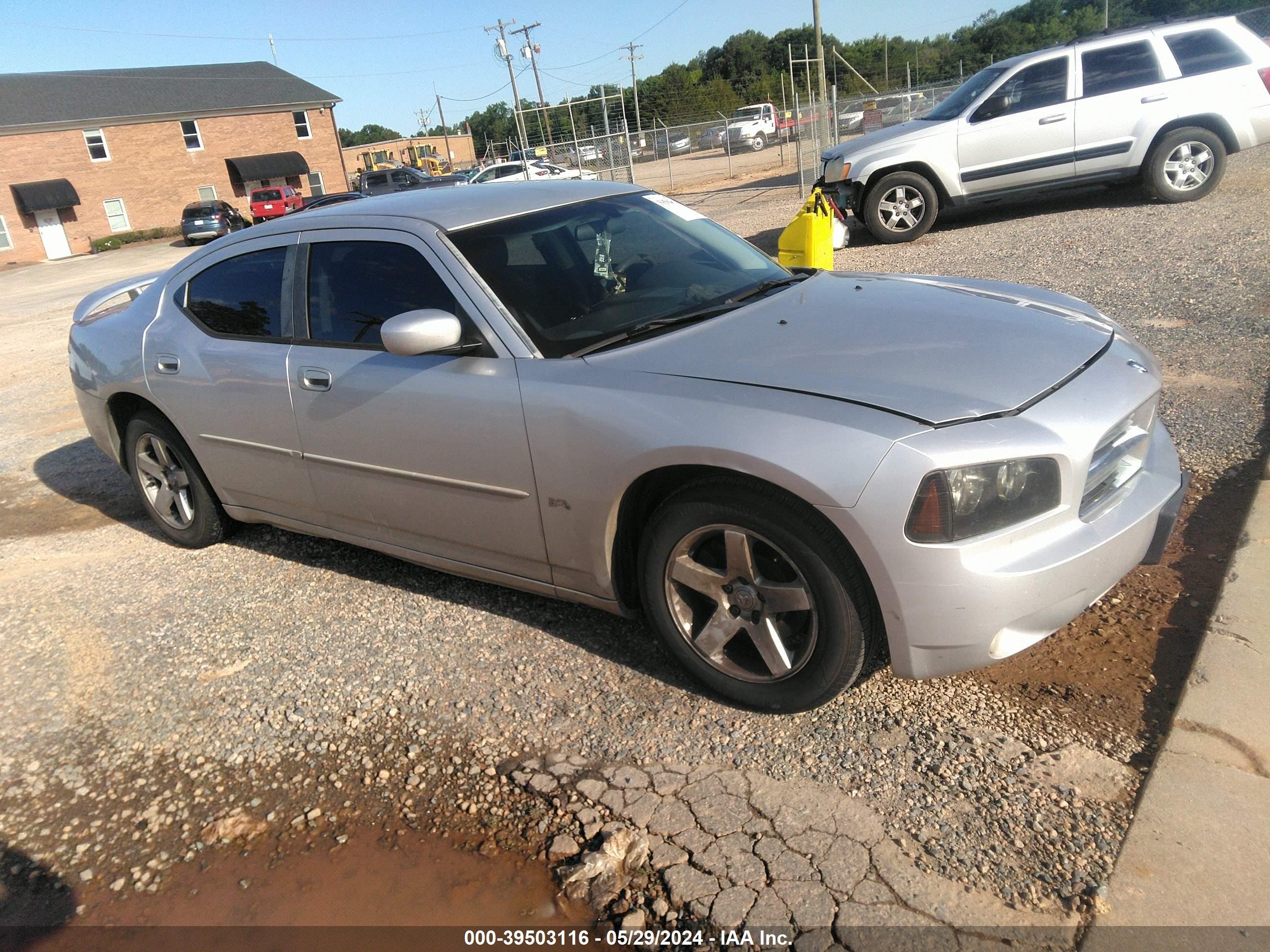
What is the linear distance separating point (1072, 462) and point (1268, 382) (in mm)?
3549

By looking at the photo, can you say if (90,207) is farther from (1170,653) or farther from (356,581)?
(1170,653)

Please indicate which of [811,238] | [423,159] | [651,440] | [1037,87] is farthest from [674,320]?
[423,159]

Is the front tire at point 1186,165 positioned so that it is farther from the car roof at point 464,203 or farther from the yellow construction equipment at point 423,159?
the yellow construction equipment at point 423,159

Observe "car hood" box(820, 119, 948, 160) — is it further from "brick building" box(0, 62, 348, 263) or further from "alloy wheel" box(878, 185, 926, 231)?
"brick building" box(0, 62, 348, 263)

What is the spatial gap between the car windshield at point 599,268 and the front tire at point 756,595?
0.79m

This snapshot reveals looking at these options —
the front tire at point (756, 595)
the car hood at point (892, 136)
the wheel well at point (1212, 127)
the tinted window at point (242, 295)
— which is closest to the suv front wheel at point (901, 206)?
the car hood at point (892, 136)

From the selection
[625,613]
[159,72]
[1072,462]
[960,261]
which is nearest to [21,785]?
[625,613]

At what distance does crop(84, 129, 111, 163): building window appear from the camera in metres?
43.1

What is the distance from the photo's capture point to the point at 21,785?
10.1ft

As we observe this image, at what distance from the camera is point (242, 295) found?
4234 mm

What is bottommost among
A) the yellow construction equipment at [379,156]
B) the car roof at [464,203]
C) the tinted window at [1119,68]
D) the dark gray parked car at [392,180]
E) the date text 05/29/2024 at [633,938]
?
the date text 05/29/2024 at [633,938]

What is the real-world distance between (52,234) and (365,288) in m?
46.4

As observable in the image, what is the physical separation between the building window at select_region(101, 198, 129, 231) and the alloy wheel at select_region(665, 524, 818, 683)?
48.7m

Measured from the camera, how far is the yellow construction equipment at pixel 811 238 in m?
8.53
